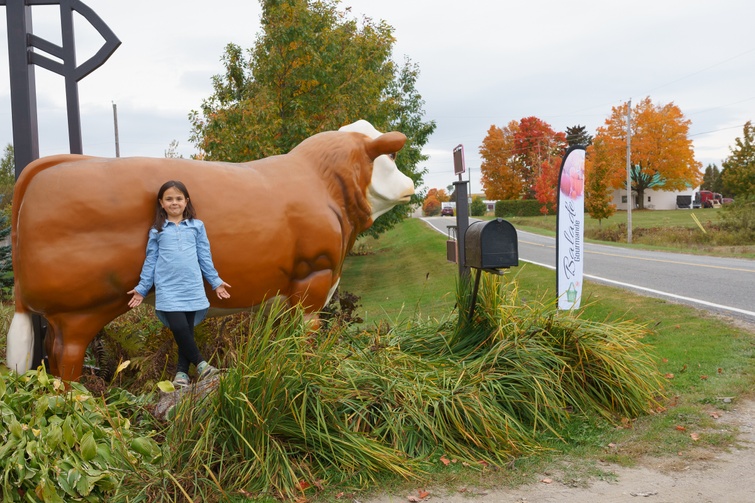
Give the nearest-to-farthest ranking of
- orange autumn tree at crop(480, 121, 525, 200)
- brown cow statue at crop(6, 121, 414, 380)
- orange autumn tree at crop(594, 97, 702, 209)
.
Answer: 1. brown cow statue at crop(6, 121, 414, 380)
2. orange autumn tree at crop(594, 97, 702, 209)
3. orange autumn tree at crop(480, 121, 525, 200)

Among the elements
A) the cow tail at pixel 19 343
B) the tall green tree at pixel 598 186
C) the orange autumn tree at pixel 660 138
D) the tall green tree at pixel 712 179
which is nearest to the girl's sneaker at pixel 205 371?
the cow tail at pixel 19 343

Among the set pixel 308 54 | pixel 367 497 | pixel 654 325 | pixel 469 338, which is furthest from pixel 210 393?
pixel 308 54

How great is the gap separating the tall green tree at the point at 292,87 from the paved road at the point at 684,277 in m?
5.94

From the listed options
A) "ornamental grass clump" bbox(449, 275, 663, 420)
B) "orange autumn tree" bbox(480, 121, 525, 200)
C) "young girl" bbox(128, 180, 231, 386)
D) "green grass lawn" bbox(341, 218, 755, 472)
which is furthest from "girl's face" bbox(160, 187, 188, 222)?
"orange autumn tree" bbox(480, 121, 525, 200)

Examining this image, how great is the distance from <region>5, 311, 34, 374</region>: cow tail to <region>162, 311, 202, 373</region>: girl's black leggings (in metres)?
0.85

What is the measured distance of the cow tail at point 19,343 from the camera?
369cm

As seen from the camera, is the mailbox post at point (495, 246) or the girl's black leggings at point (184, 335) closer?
the girl's black leggings at point (184, 335)

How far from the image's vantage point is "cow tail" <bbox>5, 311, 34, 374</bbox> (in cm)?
369

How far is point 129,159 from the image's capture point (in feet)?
12.3

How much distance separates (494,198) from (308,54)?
160 ft

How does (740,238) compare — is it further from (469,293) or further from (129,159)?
(129,159)

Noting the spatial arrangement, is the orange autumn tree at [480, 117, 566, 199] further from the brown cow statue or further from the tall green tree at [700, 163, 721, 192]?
the brown cow statue

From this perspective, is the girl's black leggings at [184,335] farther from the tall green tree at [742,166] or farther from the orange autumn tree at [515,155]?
the orange autumn tree at [515,155]

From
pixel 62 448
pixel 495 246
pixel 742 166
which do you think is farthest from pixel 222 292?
pixel 742 166
